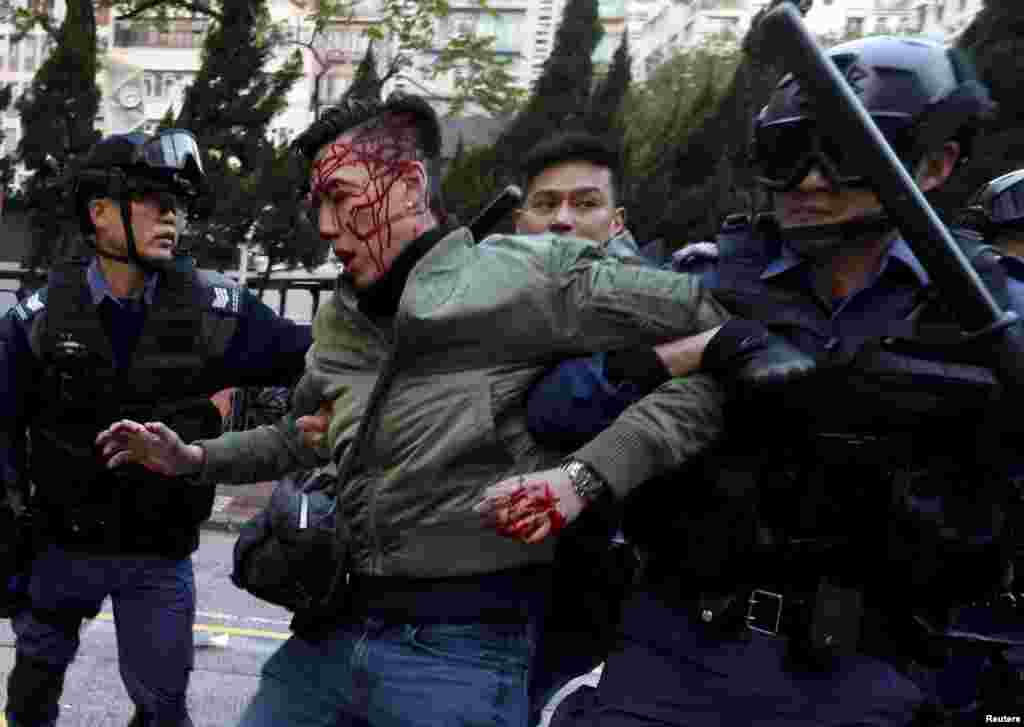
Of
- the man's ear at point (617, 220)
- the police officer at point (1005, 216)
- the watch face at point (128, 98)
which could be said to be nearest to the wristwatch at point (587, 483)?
the man's ear at point (617, 220)

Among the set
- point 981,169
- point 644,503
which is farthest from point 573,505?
point 981,169

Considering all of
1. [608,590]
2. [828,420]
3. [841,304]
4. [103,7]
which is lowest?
[103,7]

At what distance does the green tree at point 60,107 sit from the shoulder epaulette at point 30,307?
13.3 metres

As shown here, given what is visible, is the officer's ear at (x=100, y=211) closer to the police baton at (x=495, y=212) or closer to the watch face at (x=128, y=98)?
the police baton at (x=495, y=212)

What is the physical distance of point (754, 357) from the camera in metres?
2.24

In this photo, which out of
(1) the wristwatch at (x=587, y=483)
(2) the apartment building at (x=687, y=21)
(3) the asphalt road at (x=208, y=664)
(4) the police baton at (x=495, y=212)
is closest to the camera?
(1) the wristwatch at (x=587, y=483)

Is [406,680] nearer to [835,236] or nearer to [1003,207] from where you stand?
[835,236]

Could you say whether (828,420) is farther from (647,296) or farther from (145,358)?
(145,358)

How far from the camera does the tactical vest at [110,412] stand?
387cm

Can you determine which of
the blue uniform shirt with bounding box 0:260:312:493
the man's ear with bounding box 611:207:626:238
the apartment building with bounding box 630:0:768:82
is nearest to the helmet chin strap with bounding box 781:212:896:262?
the man's ear with bounding box 611:207:626:238

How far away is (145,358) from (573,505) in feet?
6.64

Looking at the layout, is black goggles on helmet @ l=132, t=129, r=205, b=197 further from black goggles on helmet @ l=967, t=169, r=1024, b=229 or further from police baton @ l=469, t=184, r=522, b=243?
black goggles on helmet @ l=967, t=169, r=1024, b=229

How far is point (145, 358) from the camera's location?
3.93m

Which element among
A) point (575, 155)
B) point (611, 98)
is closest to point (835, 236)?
point (575, 155)
